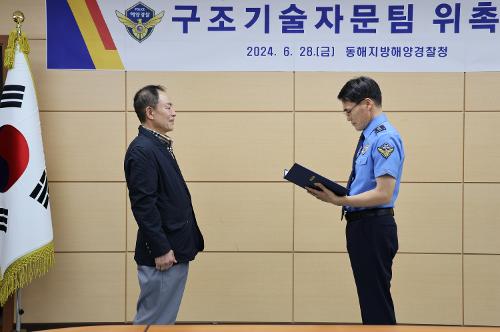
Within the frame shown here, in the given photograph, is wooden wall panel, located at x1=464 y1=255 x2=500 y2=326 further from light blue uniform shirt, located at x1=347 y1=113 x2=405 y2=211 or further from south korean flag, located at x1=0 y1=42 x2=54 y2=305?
south korean flag, located at x1=0 y1=42 x2=54 y2=305

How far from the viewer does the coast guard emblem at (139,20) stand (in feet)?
14.4

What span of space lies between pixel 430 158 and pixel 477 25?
100 centimetres

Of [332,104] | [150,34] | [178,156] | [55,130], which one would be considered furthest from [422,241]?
[55,130]

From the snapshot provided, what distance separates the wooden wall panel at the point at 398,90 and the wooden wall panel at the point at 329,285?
3.66ft

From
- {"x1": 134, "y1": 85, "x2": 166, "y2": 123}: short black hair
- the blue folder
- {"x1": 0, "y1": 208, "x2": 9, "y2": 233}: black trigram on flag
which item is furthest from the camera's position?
{"x1": 0, "y1": 208, "x2": 9, "y2": 233}: black trigram on flag

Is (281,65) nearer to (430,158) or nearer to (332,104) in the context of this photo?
(332,104)

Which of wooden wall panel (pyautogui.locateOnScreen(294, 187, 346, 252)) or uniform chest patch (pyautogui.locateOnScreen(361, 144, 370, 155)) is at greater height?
uniform chest patch (pyautogui.locateOnScreen(361, 144, 370, 155))

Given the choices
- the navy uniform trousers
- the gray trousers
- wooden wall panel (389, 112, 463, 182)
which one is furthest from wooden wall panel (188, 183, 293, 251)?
the navy uniform trousers

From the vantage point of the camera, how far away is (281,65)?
439 centimetres

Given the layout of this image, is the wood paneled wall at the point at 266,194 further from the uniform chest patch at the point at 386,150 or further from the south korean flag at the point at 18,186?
the uniform chest patch at the point at 386,150

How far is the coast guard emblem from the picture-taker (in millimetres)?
4391

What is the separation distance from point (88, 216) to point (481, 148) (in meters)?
2.91

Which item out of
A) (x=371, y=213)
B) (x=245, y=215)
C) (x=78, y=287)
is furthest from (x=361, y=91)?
(x=78, y=287)

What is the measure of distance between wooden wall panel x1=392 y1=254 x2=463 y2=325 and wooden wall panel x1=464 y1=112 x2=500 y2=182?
2.06 ft
